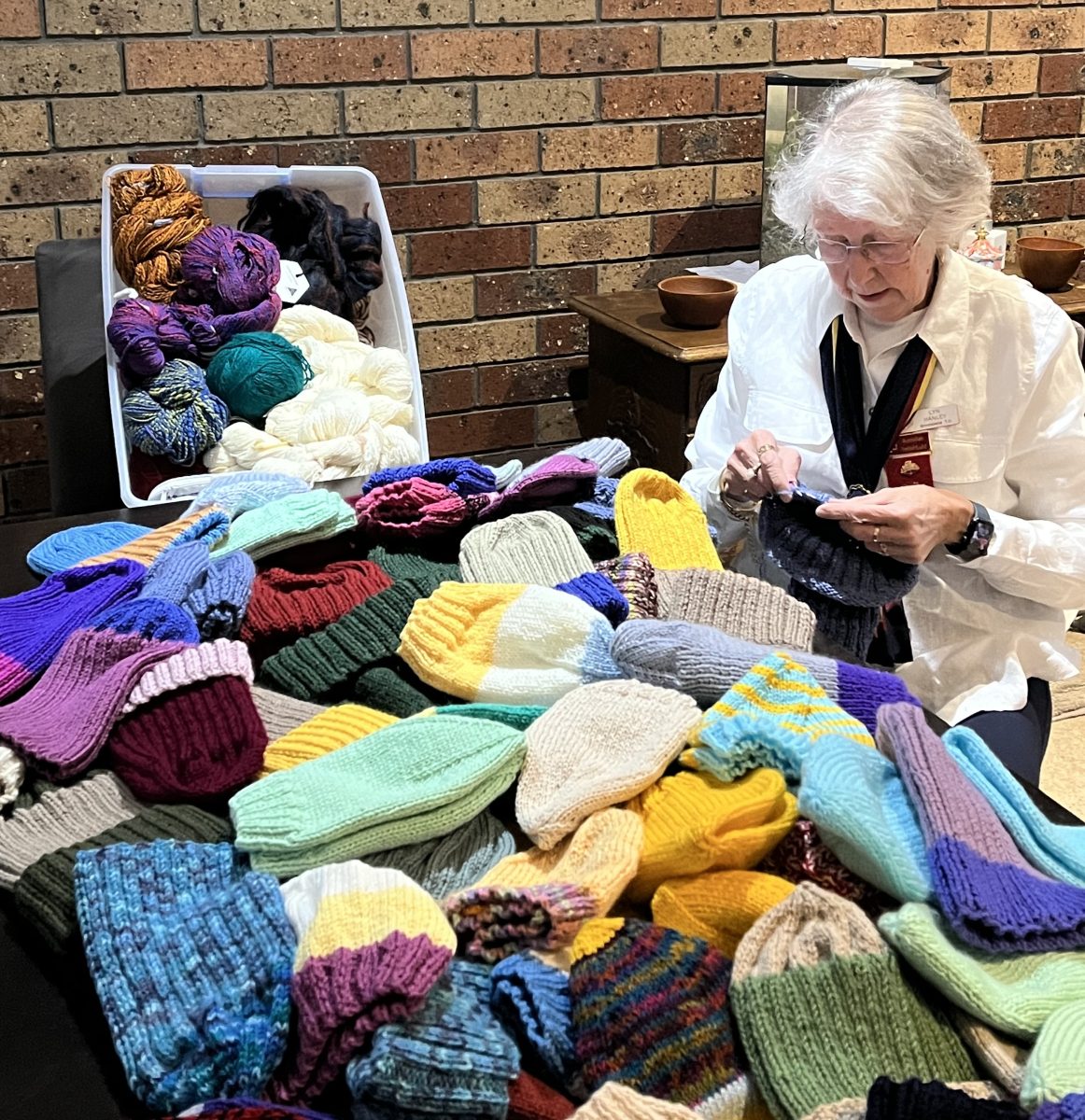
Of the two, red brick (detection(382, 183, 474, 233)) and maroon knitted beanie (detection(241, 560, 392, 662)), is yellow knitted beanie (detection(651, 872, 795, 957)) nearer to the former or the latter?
maroon knitted beanie (detection(241, 560, 392, 662))

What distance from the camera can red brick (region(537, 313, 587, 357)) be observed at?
10.1 feet

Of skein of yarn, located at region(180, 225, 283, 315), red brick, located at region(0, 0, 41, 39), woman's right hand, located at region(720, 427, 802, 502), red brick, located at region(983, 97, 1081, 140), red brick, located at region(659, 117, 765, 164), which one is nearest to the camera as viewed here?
woman's right hand, located at region(720, 427, 802, 502)

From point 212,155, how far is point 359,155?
323 mm

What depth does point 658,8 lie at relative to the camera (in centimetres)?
287

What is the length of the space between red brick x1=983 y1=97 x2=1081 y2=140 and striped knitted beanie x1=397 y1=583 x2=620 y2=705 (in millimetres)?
2706

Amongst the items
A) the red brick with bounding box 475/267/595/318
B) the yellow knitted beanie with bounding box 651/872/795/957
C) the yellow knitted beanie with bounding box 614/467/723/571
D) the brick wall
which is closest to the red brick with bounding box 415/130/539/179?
the brick wall

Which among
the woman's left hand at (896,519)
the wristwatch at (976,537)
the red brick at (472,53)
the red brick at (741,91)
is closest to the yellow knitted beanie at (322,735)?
the woman's left hand at (896,519)

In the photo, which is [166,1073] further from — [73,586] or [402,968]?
[73,586]

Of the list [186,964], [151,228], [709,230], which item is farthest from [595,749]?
[709,230]

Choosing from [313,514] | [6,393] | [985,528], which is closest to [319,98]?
[6,393]

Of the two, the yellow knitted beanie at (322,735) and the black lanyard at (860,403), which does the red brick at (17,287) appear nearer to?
the black lanyard at (860,403)

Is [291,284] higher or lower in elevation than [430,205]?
lower

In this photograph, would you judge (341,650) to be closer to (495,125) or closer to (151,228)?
(151,228)

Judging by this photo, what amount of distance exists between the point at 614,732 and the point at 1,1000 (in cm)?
47
